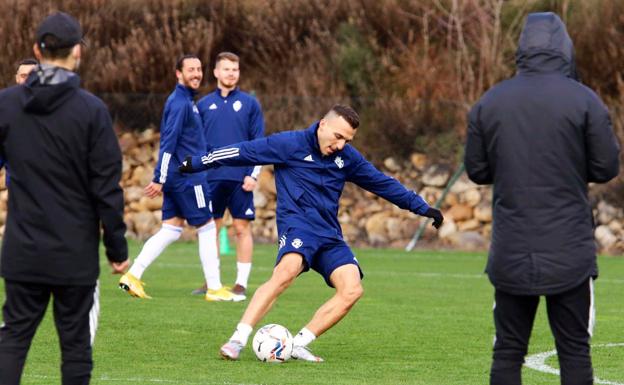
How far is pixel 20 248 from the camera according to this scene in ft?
19.9

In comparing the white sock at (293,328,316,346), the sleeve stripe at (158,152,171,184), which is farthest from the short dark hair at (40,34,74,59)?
the sleeve stripe at (158,152,171,184)

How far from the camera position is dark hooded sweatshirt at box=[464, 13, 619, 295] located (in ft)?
19.8

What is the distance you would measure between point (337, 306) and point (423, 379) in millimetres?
960

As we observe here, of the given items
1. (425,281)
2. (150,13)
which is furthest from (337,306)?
(150,13)

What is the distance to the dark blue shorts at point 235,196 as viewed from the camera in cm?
1327

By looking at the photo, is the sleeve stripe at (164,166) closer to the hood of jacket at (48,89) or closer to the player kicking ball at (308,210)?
the player kicking ball at (308,210)

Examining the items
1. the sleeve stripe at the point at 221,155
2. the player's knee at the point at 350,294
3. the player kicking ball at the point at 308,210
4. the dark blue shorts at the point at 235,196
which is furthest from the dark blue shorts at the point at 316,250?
the dark blue shorts at the point at 235,196

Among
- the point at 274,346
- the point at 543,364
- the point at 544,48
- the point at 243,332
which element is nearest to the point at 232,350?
the point at 243,332

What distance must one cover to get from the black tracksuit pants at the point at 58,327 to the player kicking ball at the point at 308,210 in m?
2.77

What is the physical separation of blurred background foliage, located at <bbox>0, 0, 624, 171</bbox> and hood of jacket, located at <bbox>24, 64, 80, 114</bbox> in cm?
1738

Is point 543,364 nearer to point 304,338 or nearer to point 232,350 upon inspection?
point 304,338

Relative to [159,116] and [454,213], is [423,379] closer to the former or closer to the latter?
[454,213]

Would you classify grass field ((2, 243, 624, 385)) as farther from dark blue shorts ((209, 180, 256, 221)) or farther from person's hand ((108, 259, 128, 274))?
person's hand ((108, 259, 128, 274))

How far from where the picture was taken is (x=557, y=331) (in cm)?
619
